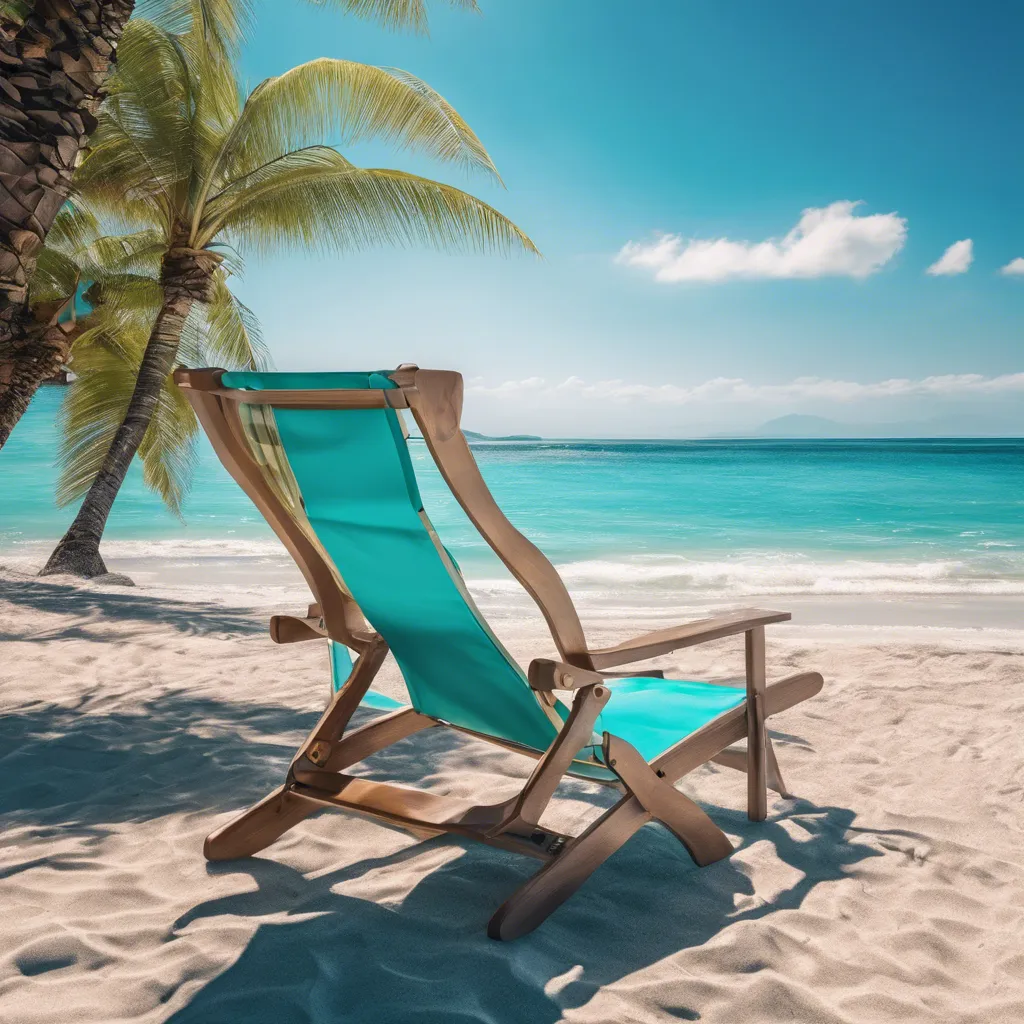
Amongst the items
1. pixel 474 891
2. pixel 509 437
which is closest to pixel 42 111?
pixel 474 891

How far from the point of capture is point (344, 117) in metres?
8.46

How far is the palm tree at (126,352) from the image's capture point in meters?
10.1

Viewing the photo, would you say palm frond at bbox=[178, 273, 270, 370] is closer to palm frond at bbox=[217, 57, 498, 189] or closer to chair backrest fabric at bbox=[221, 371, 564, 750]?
palm frond at bbox=[217, 57, 498, 189]

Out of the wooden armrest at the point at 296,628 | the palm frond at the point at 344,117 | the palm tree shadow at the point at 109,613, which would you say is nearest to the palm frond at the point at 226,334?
the palm frond at the point at 344,117

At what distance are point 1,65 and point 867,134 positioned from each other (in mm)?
39498

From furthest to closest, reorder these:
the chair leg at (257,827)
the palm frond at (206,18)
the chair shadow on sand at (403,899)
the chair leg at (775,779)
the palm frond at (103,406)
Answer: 1. the palm frond at (103,406)
2. the palm frond at (206,18)
3. the chair leg at (775,779)
4. the chair leg at (257,827)
5. the chair shadow on sand at (403,899)

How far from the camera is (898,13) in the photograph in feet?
78.1

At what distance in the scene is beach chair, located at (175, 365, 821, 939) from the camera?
1.55 meters

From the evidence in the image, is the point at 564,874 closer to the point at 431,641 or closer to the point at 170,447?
the point at 431,641

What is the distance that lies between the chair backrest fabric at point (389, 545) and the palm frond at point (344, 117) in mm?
7164

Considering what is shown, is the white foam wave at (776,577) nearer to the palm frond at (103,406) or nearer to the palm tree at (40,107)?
the palm frond at (103,406)

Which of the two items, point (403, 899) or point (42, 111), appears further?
point (42, 111)

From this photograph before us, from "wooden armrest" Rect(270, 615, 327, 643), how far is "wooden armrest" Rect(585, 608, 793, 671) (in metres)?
0.74

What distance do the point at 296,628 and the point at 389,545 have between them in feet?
1.98
